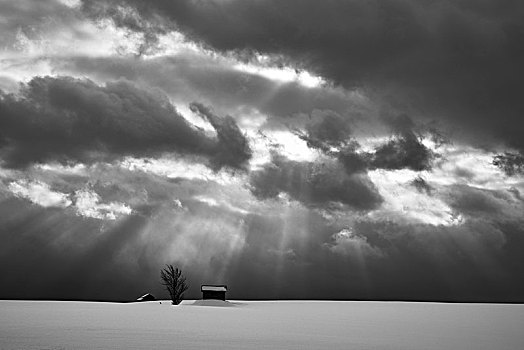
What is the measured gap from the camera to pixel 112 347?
3653 centimetres

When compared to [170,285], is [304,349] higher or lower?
lower

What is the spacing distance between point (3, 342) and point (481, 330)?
140ft

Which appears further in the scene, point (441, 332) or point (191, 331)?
point (441, 332)

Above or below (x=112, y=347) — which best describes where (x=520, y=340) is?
above

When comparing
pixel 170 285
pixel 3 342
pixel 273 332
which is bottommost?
pixel 3 342

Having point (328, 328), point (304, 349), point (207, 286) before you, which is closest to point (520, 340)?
point (328, 328)

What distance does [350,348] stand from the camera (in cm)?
4034

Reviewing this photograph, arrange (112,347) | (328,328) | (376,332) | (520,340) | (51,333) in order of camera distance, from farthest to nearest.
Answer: (328,328) → (376,332) → (520,340) → (51,333) → (112,347)

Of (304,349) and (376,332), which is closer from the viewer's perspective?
(304,349)

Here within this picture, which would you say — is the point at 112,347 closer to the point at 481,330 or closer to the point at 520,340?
the point at 520,340

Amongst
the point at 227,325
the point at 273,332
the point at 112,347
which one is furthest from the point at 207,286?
the point at 112,347

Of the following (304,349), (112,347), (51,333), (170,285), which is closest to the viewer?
(112,347)

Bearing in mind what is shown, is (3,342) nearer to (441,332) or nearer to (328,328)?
(328,328)

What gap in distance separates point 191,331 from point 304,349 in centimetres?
1452
